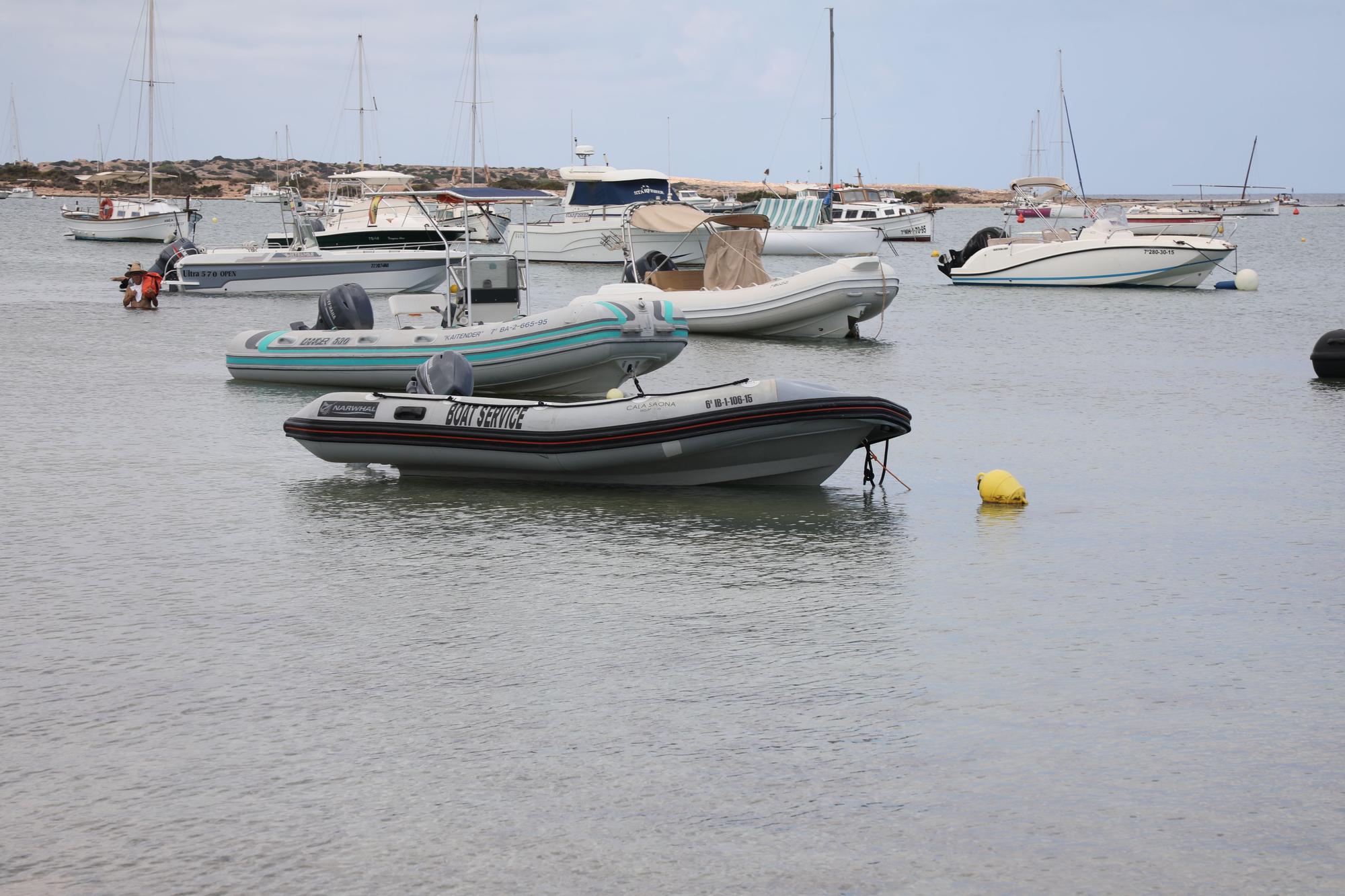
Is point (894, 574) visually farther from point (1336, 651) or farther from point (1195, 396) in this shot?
point (1195, 396)

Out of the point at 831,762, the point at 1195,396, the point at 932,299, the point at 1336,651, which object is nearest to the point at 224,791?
the point at 831,762

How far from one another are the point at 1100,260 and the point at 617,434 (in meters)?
25.1

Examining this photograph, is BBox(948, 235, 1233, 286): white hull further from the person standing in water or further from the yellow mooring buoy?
the yellow mooring buoy

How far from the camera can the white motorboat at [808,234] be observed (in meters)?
51.1

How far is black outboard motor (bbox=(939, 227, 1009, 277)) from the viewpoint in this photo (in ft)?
123

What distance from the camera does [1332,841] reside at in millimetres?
5109

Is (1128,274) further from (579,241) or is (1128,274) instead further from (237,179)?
(237,179)

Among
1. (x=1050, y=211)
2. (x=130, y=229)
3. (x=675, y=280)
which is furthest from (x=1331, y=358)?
(x=130, y=229)

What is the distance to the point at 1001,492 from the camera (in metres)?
10.9

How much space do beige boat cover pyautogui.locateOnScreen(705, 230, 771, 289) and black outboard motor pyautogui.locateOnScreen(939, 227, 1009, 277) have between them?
45.3 feet

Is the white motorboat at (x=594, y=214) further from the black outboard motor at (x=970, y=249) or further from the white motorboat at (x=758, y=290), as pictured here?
the white motorboat at (x=758, y=290)

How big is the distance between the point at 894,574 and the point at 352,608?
10.9 feet

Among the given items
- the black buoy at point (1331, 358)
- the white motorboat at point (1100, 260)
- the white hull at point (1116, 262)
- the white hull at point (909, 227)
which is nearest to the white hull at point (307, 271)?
the white motorboat at point (1100, 260)

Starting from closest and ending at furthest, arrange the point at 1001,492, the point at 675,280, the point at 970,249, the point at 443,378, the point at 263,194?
the point at 1001,492, the point at 443,378, the point at 675,280, the point at 970,249, the point at 263,194
